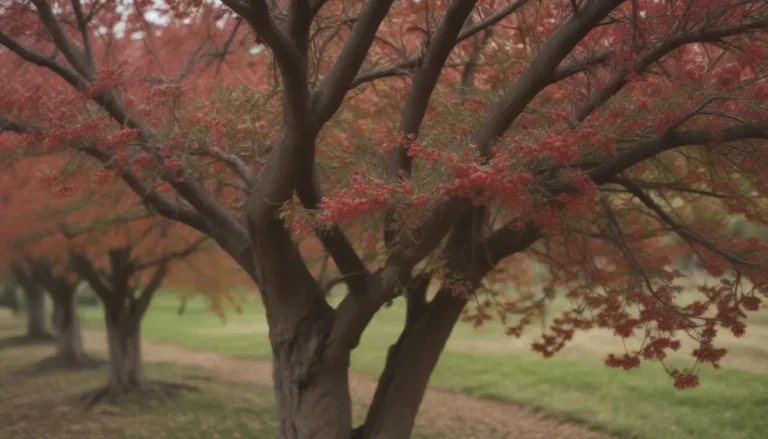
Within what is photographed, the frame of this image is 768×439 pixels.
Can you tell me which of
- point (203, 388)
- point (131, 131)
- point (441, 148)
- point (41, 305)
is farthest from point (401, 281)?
point (41, 305)

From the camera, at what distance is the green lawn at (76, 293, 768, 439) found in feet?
42.9

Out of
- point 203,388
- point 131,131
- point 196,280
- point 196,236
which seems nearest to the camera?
point 131,131

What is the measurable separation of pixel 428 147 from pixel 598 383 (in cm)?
1312

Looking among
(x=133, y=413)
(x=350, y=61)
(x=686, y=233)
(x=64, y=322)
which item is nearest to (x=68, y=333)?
(x=64, y=322)

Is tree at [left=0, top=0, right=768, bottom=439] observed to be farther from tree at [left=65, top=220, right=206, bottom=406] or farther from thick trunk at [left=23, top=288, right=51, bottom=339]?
thick trunk at [left=23, top=288, right=51, bottom=339]

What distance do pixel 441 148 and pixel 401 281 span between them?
4.97 feet

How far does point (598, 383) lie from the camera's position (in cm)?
1708

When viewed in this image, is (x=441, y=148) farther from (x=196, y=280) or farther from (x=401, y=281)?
(x=196, y=280)

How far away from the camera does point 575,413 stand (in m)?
14.8

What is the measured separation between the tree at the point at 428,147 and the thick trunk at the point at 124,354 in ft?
26.9

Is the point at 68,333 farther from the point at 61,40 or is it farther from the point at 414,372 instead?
the point at 414,372

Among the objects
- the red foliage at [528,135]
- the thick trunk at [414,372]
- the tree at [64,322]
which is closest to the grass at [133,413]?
the tree at [64,322]

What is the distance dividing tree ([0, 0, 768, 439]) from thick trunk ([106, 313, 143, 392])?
26.9ft

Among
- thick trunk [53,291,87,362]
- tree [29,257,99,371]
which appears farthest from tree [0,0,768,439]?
thick trunk [53,291,87,362]
